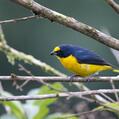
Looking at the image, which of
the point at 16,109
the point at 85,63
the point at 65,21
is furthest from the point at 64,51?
the point at 65,21

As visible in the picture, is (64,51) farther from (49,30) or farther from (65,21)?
(49,30)

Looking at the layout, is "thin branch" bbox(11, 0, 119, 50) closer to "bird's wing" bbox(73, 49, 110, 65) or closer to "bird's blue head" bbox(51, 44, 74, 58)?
"bird's wing" bbox(73, 49, 110, 65)

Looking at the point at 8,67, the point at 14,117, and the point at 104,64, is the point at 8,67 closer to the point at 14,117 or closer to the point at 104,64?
the point at 104,64

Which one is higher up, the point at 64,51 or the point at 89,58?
the point at 89,58

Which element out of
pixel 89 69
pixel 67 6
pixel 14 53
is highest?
pixel 89 69

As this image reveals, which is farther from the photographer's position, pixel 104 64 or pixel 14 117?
pixel 104 64

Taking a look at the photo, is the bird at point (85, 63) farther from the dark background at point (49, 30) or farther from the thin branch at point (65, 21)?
the dark background at point (49, 30)

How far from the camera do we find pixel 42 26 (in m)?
12.1

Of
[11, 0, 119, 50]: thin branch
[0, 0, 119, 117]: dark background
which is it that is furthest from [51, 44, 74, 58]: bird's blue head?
[0, 0, 119, 117]: dark background

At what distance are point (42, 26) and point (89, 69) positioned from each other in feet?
25.1

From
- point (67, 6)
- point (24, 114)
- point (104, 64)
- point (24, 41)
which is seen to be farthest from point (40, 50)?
point (24, 114)

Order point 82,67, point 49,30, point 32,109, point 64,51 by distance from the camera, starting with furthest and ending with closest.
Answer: point 49,30 → point 64,51 → point 82,67 → point 32,109

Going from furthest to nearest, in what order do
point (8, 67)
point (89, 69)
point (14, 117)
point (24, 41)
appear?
point (24, 41) < point (8, 67) < point (89, 69) < point (14, 117)

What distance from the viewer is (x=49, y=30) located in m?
11.6
